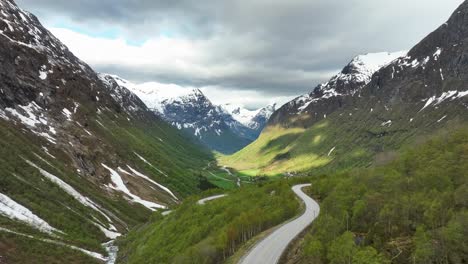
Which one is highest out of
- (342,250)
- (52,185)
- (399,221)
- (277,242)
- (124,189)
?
(52,185)

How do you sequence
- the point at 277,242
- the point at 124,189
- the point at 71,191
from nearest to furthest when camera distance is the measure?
1. the point at 277,242
2. the point at 71,191
3. the point at 124,189

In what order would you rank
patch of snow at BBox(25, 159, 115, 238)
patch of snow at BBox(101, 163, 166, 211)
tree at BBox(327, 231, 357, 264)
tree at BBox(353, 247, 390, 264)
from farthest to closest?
→ patch of snow at BBox(101, 163, 166, 211) → patch of snow at BBox(25, 159, 115, 238) → tree at BBox(327, 231, 357, 264) → tree at BBox(353, 247, 390, 264)

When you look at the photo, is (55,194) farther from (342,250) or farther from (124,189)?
(342,250)

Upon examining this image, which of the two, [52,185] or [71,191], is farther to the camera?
[71,191]

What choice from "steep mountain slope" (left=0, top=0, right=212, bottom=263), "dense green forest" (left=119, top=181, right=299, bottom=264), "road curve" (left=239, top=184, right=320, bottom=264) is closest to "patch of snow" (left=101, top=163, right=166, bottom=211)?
"steep mountain slope" (left=0, top=0, right=212, bottom=263)

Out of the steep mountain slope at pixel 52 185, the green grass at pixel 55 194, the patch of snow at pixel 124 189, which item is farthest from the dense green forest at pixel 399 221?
the patch of snow at pixel 124 189

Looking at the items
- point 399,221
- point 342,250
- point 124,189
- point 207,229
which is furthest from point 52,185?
point 399,221

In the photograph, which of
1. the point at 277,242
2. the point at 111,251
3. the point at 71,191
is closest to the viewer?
the point at 277,242

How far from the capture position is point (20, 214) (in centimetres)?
9681

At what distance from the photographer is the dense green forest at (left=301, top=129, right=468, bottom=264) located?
158 feet

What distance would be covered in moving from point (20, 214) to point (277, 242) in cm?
6359

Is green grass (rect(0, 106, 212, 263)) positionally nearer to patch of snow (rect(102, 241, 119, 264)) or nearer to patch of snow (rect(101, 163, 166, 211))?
patch of snow (rect(102, 241, 119, 264))

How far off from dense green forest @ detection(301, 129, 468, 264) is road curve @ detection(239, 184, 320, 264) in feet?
13.8

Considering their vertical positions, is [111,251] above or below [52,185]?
below
